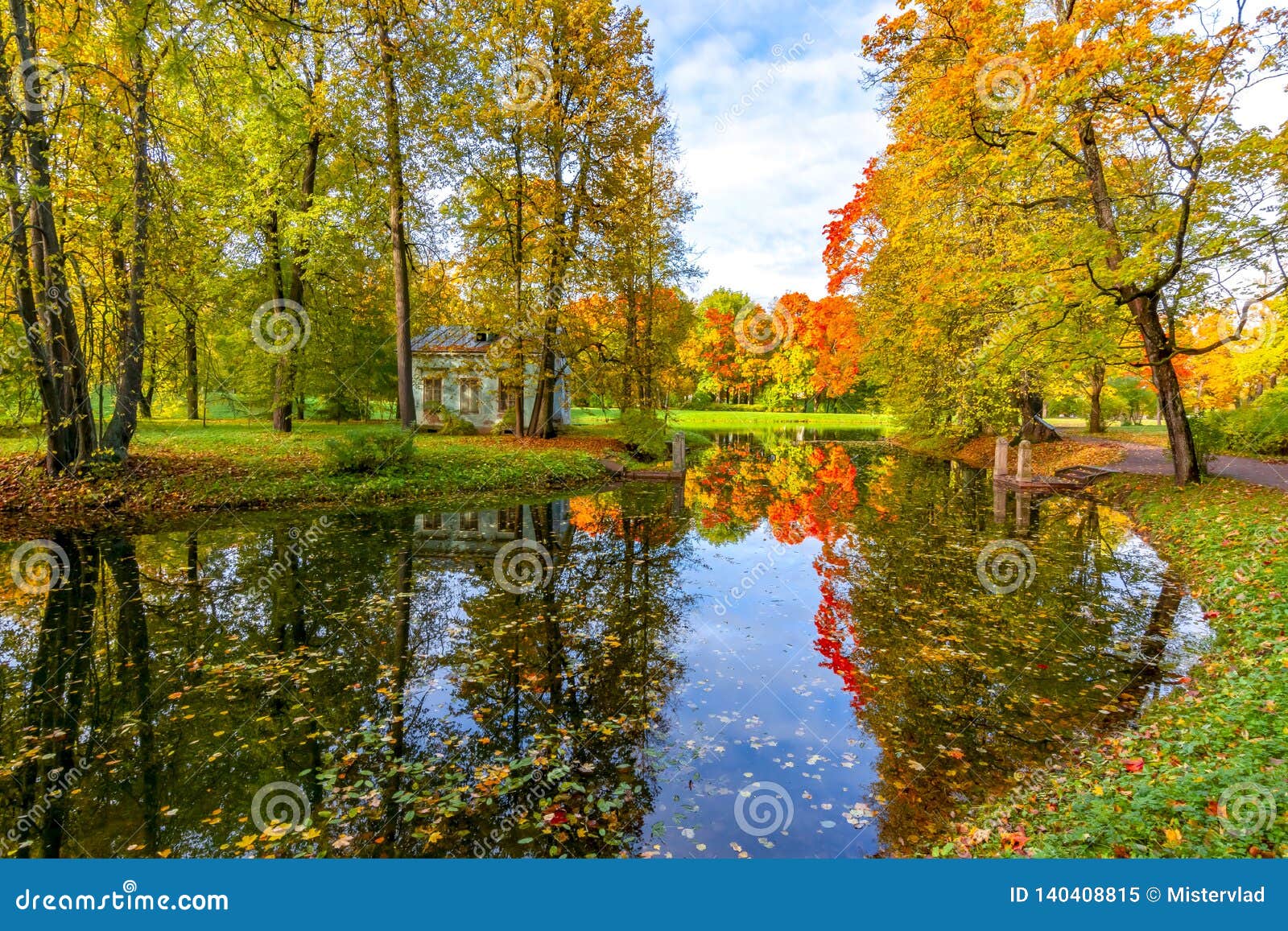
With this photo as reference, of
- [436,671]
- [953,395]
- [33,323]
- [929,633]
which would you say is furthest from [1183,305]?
[33,323]

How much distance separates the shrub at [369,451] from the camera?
50.4ft

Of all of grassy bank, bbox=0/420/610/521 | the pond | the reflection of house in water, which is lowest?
the pond

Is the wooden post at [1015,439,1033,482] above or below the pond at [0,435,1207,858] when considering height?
above

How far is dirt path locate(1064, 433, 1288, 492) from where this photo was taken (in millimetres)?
13492

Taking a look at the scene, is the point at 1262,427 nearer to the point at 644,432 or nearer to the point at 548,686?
the point at 644,432

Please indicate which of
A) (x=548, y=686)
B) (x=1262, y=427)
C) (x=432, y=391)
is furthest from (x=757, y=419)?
Result: (x=548, y=686)

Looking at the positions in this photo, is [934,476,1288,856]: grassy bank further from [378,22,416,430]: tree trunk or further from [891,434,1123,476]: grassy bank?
[378,22,416,430]: tree trunk

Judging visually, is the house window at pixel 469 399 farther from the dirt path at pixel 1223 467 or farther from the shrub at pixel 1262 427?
the shrub at pixel 1262 427

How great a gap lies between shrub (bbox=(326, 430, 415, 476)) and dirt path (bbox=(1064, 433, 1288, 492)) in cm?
2025

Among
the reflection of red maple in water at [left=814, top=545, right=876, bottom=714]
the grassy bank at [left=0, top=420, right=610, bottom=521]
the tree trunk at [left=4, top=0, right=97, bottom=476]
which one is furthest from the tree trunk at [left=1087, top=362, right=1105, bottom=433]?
the tree trunk at [left=4, top=0, right=97, bottom=476]

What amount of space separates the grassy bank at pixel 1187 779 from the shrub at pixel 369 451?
15.4m

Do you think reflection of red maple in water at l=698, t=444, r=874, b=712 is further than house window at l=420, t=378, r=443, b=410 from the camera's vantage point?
No

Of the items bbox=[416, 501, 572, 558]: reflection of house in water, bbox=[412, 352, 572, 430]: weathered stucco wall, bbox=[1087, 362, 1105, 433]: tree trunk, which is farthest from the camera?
bbox=[412, 352, 572, 430]: weathered stucco wall

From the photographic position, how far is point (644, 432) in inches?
934
